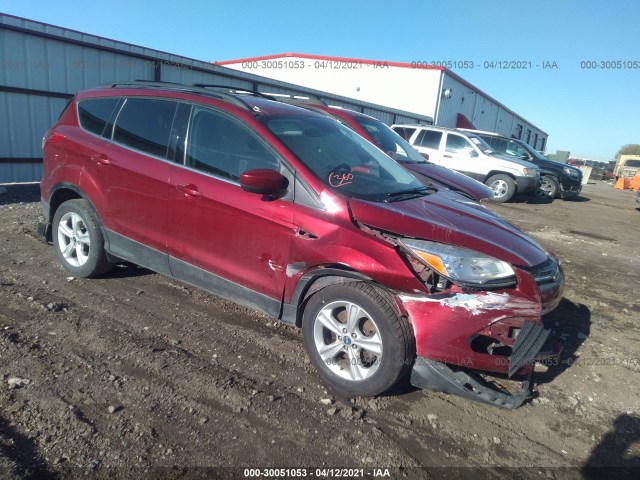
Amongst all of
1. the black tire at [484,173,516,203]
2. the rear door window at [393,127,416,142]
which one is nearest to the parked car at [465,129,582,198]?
the black tire at [484,173,516,203]

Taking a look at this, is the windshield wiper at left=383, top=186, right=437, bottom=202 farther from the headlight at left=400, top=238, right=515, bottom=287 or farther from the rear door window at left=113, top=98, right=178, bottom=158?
the rear door window at left=113, top=98, right=178, bottom=158

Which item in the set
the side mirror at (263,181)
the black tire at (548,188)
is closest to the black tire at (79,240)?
the side mirror at (263,181)

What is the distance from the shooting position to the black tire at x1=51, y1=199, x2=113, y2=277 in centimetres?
427

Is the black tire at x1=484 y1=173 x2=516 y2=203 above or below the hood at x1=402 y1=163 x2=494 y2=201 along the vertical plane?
below

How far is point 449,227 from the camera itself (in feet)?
9.91

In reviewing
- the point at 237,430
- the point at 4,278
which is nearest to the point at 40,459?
the point at 237,430

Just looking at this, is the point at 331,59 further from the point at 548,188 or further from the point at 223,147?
the point at 223,147

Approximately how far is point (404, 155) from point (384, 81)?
22.6 metres

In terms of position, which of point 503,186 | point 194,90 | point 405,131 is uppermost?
point 405,131

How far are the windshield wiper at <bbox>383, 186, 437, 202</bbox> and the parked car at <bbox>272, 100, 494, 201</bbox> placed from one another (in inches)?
98.9

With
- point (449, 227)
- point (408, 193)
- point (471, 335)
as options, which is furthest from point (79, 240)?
point (471, 335)

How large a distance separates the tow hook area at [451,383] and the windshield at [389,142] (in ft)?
15.7

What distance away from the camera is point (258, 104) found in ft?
12.6

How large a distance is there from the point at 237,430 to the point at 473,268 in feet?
5.61
